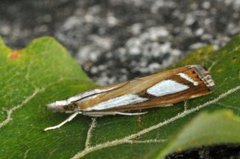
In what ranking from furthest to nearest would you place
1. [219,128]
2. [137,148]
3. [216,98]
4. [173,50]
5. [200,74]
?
[173,50]
[200,74]
[216,98]
[137,148]
[219,128]

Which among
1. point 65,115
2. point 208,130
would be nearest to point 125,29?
point 65,115

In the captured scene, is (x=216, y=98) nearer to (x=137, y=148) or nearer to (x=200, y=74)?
(x=200, y=74)

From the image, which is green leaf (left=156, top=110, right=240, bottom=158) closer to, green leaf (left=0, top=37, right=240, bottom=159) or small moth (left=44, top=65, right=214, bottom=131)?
green leaf (left=0, top=37, right=240, bottom=159)

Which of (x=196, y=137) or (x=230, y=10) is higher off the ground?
(x=230, y=10)

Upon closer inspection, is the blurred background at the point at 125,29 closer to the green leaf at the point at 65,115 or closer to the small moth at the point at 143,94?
the green leaf at the point at 65,115

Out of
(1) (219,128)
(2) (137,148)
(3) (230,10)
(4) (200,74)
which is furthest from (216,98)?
(3) (230,10)

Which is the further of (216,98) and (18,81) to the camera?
(18,81)

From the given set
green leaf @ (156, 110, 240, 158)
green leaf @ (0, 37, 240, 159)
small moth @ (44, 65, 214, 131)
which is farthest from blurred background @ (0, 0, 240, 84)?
green leaf @ (156, 110, 240, 158)
